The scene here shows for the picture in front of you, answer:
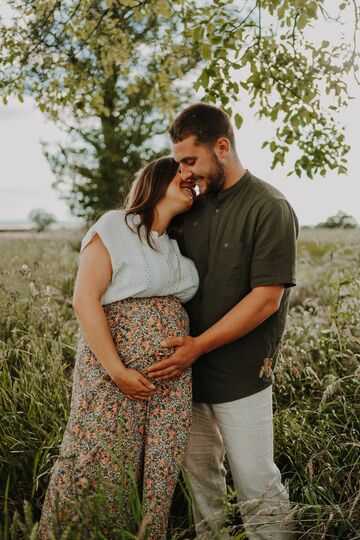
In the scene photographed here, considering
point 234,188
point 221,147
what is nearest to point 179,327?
point 234,188

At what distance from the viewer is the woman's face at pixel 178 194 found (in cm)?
297

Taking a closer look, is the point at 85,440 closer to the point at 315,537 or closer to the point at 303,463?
the point at 315,537

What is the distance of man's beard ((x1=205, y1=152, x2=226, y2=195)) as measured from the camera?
2.97 m

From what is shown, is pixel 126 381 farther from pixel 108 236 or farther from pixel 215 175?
pixel 215 175

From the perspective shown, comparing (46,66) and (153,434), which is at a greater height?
(46,66)

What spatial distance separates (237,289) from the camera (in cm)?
298

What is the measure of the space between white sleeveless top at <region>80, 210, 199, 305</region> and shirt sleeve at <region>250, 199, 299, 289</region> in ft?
1.35

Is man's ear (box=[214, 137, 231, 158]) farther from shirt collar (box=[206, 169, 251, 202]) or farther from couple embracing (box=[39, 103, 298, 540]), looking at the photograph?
shirt collar (box=[206, 169, 251, 202])

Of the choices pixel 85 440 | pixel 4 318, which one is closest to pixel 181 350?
pixel 85 440

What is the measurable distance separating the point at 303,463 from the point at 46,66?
4719 millimetres

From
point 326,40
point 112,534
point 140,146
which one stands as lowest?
point 112,534

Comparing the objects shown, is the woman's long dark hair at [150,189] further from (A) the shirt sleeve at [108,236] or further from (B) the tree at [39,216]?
(B) the tree at [39,216]

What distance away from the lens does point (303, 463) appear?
3.48m

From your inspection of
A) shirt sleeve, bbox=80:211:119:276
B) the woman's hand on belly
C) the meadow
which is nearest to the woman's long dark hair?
shirt sleeve, bbox=80:211:119:276
